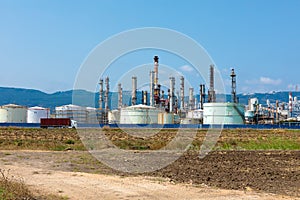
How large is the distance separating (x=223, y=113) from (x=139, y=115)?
18.3m

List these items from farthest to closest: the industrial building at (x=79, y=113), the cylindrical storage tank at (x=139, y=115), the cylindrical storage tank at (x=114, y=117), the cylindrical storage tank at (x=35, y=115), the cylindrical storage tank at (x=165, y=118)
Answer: the cylindrical storage tank at (x=35, y=115) < the cylindrical storage tank at (x=114, y=117) < the industrial building at (x=79, y=113) < the cylindrical storage tank at (x=165, y=118) < the cylindrical storage tank at (x=139, y=115)

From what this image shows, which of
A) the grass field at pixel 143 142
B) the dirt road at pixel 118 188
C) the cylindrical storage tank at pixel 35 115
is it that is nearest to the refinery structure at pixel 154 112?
the cylindrical storage tank at pixel 35 115

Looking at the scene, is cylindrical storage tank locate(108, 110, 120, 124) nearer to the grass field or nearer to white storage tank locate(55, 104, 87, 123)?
white storage tank locate(55, 104, 87, 123)

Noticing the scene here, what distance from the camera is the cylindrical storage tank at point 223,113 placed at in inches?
3775

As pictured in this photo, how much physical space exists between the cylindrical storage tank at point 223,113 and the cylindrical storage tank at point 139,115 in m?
12.2

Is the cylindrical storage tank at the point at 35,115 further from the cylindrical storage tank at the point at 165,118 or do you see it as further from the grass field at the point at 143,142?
the grass field at the point at 143,142

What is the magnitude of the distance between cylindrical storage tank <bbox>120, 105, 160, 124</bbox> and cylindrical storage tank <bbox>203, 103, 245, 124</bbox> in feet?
40.1

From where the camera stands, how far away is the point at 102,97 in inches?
5010

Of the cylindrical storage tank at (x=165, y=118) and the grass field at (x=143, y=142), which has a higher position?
the cylindrical storage tank at (x=165, y=118)

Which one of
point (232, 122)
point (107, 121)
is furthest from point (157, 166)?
point (107, 121)

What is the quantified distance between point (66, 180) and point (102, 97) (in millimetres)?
109596

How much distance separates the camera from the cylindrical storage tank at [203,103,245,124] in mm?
95875

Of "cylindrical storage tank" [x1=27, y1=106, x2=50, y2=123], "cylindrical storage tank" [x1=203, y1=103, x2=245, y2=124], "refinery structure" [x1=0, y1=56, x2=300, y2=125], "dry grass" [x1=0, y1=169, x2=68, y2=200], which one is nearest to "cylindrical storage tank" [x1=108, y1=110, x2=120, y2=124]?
"refinery structure" [x1=0, y1=56, x2=300, y2=125]

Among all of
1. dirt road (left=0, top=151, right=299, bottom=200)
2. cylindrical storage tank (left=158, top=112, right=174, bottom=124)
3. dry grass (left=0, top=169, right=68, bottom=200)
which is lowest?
dirt road (left=0, top=151, right=299, bottom=200)
